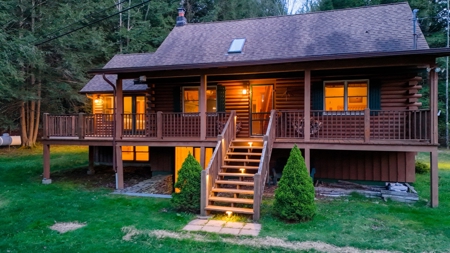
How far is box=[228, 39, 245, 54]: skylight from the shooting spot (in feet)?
41.3

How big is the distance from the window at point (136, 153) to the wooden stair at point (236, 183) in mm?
6500

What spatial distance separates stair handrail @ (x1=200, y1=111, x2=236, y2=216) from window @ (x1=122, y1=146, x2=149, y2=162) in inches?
257

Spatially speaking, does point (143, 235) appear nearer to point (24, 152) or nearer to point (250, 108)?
point (250, 108)

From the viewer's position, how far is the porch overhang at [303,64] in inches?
326

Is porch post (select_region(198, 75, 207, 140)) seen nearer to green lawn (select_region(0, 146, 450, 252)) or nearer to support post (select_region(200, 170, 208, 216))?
green lawn (select_region(0, 146, 450, 252))

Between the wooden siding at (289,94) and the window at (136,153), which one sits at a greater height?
the wooden siding at (289,94)

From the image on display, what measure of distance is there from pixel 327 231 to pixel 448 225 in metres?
2.64

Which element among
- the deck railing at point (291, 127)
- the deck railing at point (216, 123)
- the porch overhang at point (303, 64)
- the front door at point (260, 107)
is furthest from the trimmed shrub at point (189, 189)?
the front door at point (260, 107)

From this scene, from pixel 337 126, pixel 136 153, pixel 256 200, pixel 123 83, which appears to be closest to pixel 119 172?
pixel 136 153

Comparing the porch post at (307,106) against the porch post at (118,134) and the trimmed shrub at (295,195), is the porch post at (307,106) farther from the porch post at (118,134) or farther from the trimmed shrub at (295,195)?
the porch post at (118,134)

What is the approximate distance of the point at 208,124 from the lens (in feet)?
39.1

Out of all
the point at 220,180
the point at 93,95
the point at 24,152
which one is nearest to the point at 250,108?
the point at 220,180

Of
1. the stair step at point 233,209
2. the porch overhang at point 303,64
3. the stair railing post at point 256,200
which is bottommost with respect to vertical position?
the stair step at point 233,209

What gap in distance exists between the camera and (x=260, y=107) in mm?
12445
